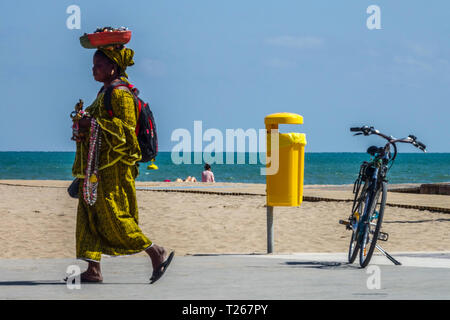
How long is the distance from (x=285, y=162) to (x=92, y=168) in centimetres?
319

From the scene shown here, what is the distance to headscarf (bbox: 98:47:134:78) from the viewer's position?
6867mm

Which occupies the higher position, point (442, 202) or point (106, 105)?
point (106, 105)

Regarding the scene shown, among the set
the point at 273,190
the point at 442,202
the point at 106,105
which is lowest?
the point at 442,202

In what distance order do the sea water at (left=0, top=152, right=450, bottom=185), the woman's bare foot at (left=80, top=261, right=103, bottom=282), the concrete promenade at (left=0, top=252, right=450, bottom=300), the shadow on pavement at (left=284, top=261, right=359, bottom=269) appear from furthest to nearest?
the sea water at (left=0, top=152, right=450, bottom=185) → the shadow on pavement at (left=284, top=261, right=359, bottom=269) → the woman's bare foot at (left=80, top=261, right=103, bottom=282) → the concrete promenade at (left=0, top=252, right=450, bottom=300)

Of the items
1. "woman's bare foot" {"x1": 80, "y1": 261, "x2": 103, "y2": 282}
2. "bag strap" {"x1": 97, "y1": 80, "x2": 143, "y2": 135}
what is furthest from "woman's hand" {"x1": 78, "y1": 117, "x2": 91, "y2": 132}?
"woman's bare foot" {"x1": 80, "y1": 261, "x2": 103, "y2": 282}

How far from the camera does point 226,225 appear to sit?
1372 centimetres

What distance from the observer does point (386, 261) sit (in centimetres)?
835

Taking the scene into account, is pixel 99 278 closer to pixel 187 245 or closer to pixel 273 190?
pixel 273 190

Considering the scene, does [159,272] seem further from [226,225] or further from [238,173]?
[238,173]

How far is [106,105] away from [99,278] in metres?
1.38

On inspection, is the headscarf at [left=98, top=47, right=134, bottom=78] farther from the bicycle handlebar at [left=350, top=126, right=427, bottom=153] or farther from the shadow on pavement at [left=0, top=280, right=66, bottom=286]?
the bicycle handlebar at [left=350, top=126, right=427, bottom=153]
